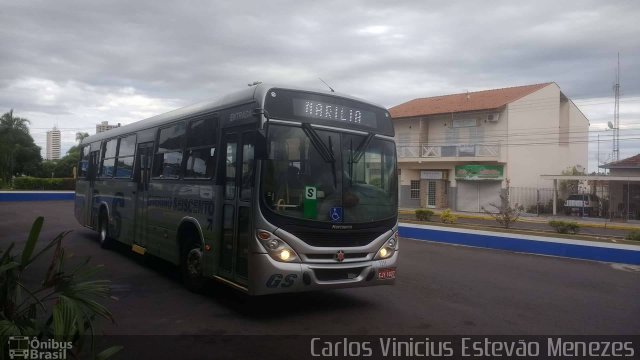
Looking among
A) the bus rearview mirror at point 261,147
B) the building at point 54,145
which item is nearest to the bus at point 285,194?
the bus rearview mirror at point 261,147

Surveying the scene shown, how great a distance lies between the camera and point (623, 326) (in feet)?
23.2

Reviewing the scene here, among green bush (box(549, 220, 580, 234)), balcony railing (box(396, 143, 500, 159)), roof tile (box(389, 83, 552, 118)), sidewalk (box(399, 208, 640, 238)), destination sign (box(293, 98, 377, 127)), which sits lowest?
sidewalk (box(399, 208, 640, 238))

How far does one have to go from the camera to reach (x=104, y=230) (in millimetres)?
13273

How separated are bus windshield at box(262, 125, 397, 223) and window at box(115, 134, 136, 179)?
587cm

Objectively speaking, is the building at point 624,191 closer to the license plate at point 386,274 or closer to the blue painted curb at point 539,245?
the blue painted curb at point 539,245

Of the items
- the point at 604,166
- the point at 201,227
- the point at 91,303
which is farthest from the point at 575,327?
the point at 604,166

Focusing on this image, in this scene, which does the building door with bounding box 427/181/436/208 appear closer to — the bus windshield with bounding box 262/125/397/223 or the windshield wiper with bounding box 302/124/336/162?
the bus windshield with bounding box 262/125/397/223

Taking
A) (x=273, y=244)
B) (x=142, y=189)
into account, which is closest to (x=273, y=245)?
(x=273, y=244)

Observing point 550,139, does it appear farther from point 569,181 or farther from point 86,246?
point 86,246

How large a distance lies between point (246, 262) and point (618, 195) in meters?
33.5

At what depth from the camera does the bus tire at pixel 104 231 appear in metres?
13.1

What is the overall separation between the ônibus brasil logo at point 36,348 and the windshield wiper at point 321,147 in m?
4.20

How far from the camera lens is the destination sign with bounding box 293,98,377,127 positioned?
7068mm

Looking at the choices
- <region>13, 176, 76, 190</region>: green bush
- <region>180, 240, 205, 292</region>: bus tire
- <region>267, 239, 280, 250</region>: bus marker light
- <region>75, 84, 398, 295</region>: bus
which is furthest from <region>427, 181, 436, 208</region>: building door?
<region>267, 239, 280, 250</region>: bus marker light
